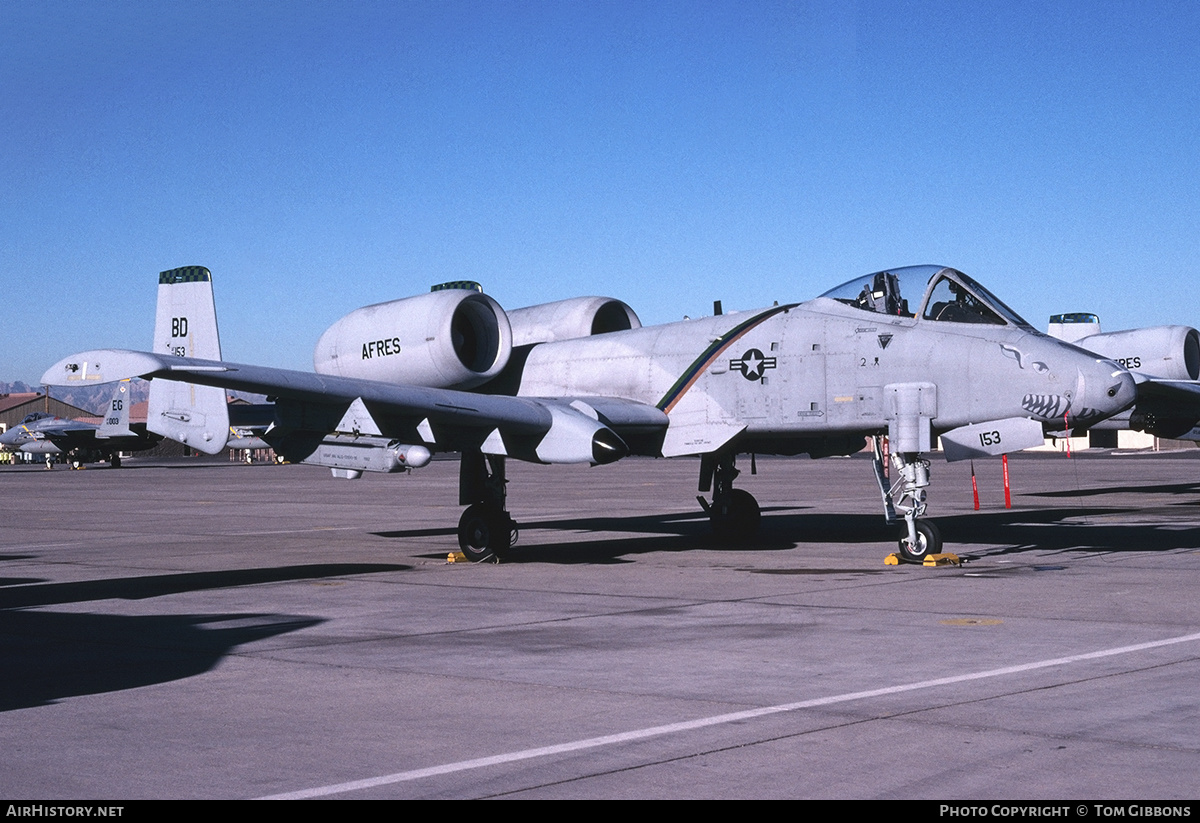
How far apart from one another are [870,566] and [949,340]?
3.03 metres

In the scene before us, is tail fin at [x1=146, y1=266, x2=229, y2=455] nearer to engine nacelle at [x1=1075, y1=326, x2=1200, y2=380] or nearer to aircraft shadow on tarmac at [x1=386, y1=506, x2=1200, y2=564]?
aircraft shadow on tarmac at [x1=386, y1=506, x2=1200, y2=564]

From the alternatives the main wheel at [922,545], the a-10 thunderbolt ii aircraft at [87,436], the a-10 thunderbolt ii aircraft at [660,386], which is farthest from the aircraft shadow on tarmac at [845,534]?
the a-10 thunderbolt ii aircraft at [87,436]

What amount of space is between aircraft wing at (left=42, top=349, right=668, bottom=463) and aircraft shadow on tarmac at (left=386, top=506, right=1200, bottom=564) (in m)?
1.99

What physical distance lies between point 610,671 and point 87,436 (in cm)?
7101

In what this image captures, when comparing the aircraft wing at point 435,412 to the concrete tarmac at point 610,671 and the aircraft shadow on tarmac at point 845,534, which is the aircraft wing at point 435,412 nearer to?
the concrete tarmac at point 610,671

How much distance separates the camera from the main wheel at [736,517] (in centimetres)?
1977

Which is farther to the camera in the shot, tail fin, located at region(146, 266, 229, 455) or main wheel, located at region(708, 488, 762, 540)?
main wheel, located at region(708, 488, 762, 540)

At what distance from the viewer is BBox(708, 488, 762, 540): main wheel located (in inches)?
778

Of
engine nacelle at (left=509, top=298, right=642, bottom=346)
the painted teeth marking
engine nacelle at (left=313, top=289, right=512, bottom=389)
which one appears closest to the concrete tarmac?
the painted teeth marking

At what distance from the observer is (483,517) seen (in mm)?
17203

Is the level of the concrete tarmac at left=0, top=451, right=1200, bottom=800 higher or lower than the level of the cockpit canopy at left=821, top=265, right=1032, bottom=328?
lower

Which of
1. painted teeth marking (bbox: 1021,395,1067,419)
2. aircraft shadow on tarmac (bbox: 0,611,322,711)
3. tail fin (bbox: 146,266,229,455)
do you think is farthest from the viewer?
tail fin (bbox: 146,266,229,455)

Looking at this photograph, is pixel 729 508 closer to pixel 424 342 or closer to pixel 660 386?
pixel 660 386

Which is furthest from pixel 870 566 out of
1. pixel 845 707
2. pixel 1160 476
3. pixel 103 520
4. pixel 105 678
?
pixel 1160 476
